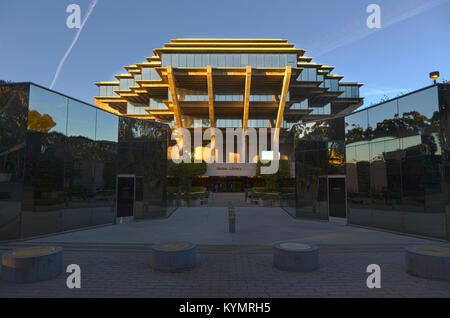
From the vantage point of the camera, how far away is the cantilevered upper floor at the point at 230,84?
4247cm

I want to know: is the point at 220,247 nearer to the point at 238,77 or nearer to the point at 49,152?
the point at 49,152

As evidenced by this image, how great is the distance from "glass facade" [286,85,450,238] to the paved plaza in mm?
1113

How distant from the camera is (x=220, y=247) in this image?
27.9ft

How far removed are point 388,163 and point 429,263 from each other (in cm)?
673

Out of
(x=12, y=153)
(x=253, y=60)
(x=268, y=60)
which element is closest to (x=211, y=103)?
(x=253, y=60)

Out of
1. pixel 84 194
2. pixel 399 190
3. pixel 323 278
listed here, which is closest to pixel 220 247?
pixel 323 278

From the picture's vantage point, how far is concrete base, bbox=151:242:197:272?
6.13 m

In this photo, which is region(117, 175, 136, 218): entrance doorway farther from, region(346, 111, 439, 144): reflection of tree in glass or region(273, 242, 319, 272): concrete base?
region(346, 111, 439, 144): reflection of tree in glass

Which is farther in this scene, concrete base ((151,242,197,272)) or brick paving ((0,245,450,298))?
concrete base ((151,242,197,272))

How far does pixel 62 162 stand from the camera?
1094 cm

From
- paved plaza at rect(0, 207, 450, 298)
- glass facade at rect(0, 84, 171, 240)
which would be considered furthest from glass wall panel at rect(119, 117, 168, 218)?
paved plaza at rect(0, 207, 450, 298)

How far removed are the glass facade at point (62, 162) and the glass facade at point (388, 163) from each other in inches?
383

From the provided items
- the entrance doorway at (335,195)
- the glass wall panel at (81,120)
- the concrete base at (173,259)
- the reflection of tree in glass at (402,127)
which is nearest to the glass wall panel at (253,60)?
the reflection of tree in glass at (402,127)

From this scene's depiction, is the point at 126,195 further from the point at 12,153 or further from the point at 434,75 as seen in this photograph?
the point at 434,75
